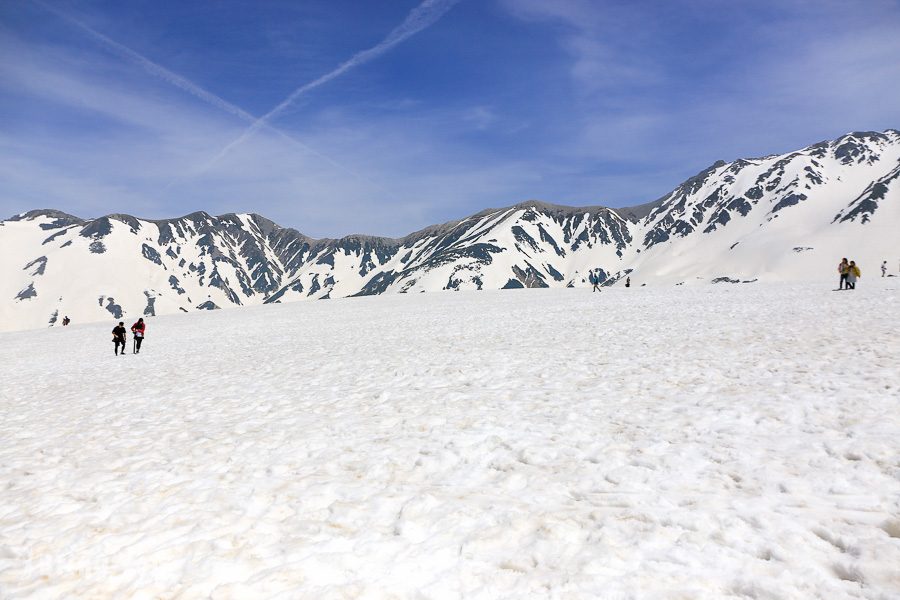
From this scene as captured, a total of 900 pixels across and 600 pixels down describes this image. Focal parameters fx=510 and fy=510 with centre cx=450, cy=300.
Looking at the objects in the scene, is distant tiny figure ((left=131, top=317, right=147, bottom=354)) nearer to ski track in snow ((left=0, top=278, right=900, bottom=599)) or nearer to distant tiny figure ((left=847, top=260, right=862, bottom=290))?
ski track in snow ((left=0, top=278, right=900, bottom=599))

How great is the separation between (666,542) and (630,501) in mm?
1013

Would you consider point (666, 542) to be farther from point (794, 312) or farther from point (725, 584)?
point (794, 312)

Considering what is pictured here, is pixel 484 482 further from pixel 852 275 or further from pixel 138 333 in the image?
pixel 852 275

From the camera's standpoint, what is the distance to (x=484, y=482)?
7453 millimetres

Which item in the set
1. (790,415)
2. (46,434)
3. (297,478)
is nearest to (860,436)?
(790,415)

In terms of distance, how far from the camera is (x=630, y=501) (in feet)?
21.1

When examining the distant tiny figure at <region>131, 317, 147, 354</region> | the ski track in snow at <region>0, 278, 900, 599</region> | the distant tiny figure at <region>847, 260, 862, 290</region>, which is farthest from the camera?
the distant tiny figure at <region>847, 260, 862, 290</region>

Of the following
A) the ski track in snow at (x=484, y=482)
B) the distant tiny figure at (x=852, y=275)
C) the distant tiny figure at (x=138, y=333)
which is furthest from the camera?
the distant tiny figure at (x=852, y=275)

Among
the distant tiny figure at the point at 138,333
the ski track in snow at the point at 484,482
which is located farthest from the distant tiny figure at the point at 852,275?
the distant tiny figure at the point at 138,333

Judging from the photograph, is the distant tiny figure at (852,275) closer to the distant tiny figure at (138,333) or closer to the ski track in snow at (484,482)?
the ski track in snow at (484,482)

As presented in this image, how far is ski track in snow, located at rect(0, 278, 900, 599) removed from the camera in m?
5.11

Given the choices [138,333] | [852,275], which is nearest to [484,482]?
[138,333]

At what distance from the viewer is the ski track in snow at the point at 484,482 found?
5.11 metres

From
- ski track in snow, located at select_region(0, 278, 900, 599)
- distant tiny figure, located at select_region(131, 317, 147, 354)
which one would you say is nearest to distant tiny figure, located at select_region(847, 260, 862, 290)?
ski track in snow, located at select_region(0, 278, 900, 599)
